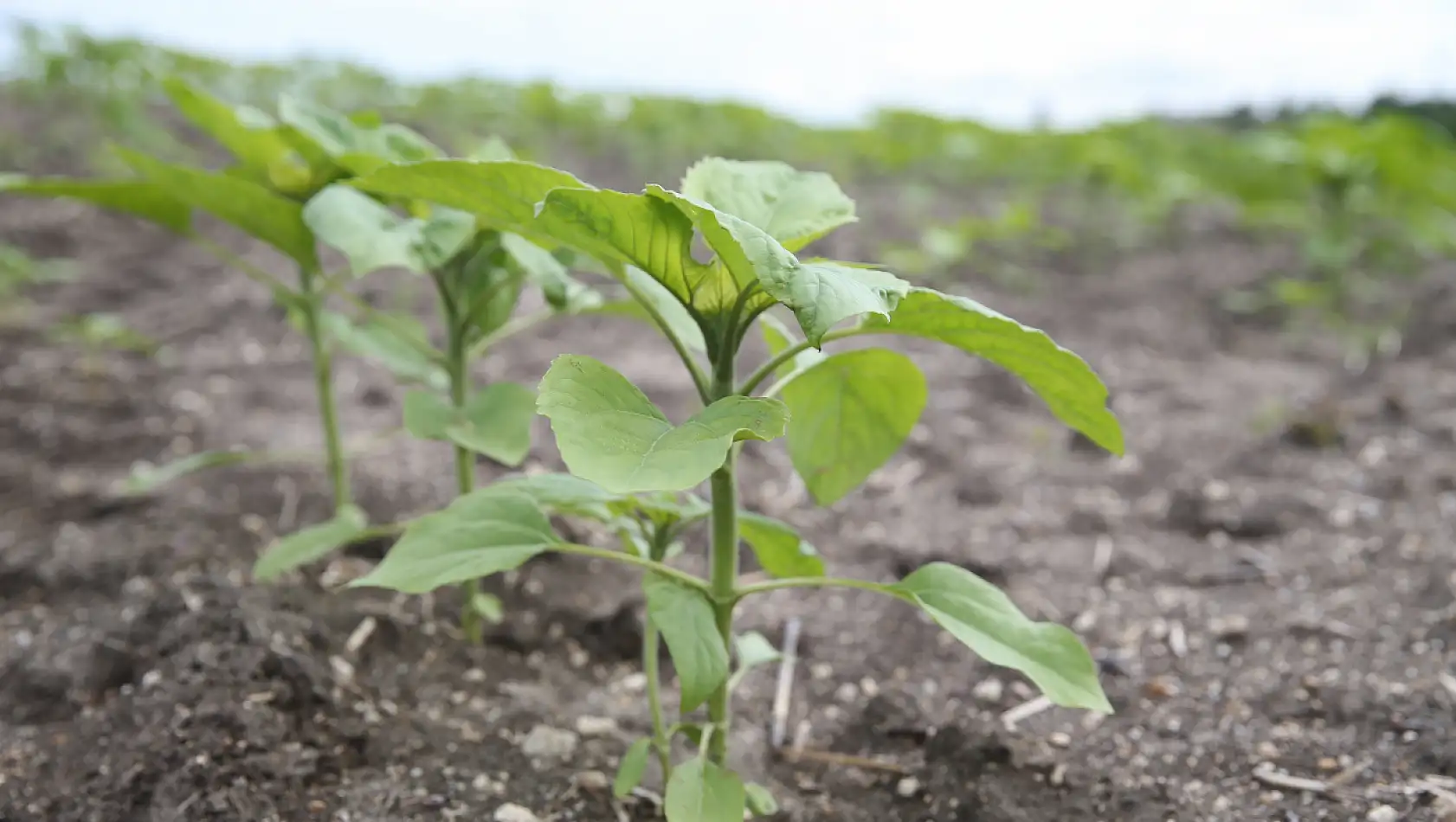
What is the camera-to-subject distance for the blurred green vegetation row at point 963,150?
4328 millimetres

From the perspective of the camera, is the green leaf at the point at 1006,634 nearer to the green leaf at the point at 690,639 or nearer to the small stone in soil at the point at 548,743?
the green leaf at the point at 690,639

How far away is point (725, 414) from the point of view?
0.94 m

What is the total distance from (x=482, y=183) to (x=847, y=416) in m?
0.54

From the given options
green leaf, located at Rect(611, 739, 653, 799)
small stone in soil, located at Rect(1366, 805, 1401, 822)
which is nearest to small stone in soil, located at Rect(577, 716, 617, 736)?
green leaf, located at Rect(611, 739, 653, 799)

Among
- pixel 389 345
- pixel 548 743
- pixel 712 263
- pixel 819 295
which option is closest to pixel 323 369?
pixel 389 345

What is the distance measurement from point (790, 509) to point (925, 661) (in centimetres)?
69

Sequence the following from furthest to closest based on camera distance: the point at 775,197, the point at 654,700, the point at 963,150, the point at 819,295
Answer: the point at 963,150 < the point at 654,700 < the point at 775,197 < the point at 819,295

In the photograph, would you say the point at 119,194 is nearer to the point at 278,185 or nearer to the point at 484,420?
the point at 278,185

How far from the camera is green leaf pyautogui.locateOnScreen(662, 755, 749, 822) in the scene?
3.52 feet

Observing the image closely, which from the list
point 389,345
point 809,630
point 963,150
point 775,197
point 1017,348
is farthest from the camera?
point 963,150

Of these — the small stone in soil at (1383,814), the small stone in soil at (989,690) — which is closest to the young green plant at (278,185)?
the small stone in soil at (989,690)

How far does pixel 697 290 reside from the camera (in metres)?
1.06

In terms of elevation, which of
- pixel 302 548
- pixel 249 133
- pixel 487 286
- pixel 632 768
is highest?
pixel 249 133

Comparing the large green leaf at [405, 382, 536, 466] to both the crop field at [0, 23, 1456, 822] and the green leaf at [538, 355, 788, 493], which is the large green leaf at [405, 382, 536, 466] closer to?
the crop field at [0, 23, 1456, 822]
